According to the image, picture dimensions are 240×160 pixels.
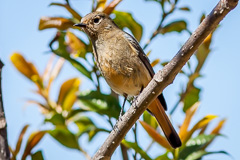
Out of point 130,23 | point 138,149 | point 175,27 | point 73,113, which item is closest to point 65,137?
point 73,113

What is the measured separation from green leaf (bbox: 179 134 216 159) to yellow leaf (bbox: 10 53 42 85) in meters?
1.33

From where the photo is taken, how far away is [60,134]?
309cm

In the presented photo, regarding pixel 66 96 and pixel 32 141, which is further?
pixel 66 96

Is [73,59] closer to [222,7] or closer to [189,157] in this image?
[189,157]

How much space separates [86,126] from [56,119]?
0.29m

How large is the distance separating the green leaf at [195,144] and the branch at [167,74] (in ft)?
1.79

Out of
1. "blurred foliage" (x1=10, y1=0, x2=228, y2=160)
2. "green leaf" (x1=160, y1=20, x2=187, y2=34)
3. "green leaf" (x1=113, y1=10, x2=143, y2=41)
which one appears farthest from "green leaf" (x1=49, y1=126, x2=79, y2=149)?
"green leaf" (x1=160, y1=20, x2=187, y2=34)

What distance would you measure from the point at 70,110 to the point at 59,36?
0.58 meters

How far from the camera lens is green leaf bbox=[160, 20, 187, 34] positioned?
335cm

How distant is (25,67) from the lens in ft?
11.6

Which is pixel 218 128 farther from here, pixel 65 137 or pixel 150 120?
pixel 65 137

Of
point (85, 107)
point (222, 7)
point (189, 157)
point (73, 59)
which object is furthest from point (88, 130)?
point (222, 7)

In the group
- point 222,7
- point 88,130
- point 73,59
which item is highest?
point 222,7

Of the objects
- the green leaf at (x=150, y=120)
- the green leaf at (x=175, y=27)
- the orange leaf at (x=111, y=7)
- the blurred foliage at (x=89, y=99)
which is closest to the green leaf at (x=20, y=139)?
the blurred foliage at (x=89, y=99)
